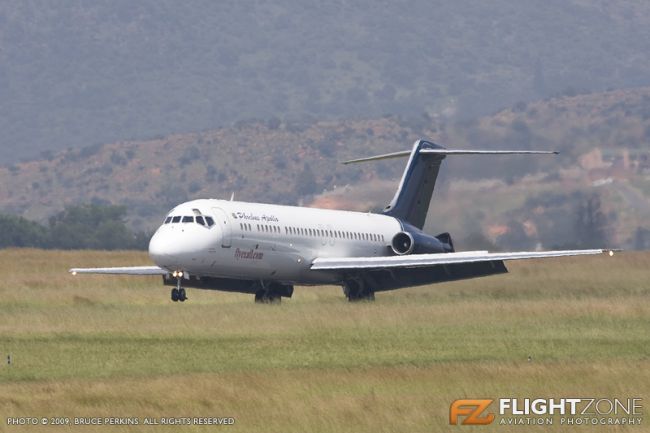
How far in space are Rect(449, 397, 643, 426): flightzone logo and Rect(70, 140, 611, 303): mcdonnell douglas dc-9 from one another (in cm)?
1903

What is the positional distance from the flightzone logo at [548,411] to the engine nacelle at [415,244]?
27.5 metres

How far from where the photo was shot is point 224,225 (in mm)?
45969

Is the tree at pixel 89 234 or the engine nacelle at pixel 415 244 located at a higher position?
the engine nacelle at pixel 415 244

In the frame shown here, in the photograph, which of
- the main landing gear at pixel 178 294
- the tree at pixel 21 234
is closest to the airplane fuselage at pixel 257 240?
the main landing gear at pixel 178 294

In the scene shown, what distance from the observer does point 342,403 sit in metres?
25.3

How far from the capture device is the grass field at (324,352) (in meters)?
25.2

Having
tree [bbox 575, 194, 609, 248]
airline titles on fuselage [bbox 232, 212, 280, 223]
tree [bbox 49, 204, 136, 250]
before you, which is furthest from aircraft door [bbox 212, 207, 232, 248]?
tree [bbox 49, 204, 136, 250]

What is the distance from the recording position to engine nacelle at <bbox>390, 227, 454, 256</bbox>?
5328cm

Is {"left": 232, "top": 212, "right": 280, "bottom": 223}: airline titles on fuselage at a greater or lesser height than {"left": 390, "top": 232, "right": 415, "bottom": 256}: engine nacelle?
greater

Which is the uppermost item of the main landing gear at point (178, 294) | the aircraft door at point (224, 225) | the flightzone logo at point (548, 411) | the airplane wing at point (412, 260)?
the aircraft door at point (224, 225)

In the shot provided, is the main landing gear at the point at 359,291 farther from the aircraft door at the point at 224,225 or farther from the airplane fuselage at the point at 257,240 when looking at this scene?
the aircraft door at the point at 224,225

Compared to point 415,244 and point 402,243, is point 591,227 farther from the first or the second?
point 415,244

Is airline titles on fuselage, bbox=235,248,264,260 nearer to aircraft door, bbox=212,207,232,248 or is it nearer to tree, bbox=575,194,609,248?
aircraft door, bbox=212,207,232,248

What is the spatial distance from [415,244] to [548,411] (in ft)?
93.9
